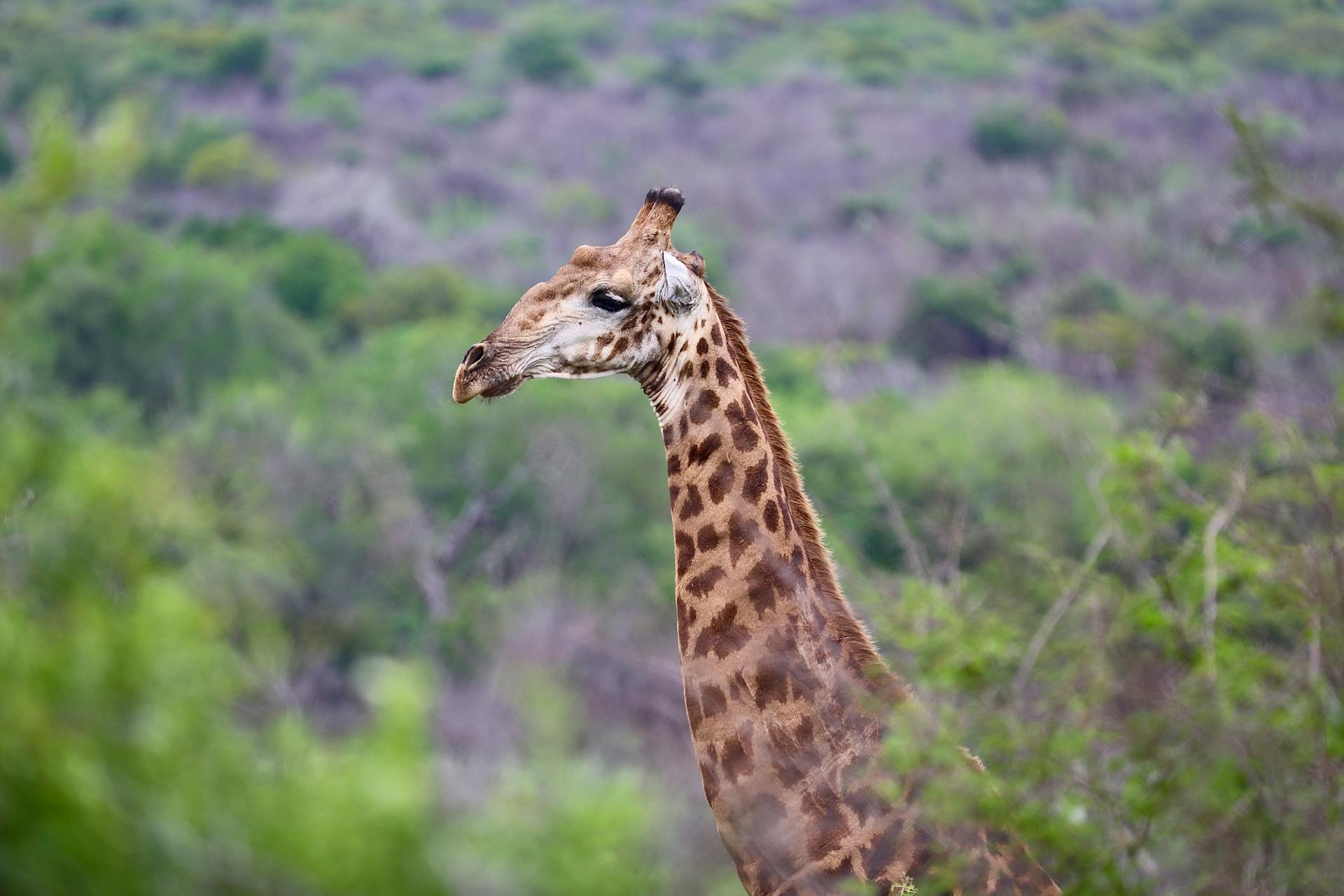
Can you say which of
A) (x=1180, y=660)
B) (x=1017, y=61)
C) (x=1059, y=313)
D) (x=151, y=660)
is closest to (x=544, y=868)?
(x=151, y=660)

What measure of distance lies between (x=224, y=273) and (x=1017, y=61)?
116ft

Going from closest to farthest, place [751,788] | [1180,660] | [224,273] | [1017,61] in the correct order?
[751,788], [1180,660], [224,273], [1017,61]

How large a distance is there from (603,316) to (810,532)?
791mm

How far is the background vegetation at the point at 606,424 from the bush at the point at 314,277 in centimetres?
12

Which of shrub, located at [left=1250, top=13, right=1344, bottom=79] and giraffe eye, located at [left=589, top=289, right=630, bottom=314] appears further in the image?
shrub, located at [left=1250, top=13, right=1344, bottom=79]

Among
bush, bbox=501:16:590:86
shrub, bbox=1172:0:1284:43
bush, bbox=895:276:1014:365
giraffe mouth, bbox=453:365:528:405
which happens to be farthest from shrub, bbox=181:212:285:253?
giraffe mouth, bbox=453:365:528:405

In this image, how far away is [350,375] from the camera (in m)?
29.1

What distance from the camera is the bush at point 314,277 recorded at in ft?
120

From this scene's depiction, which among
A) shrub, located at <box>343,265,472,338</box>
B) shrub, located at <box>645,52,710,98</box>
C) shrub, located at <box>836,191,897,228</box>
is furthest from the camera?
shrub, located at <box>645,52,710,98</box>

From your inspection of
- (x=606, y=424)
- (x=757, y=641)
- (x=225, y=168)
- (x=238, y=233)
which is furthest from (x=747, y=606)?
(x=225, y=168)

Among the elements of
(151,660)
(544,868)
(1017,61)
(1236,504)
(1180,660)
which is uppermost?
(151,660)

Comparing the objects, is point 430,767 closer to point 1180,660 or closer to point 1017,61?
point 1180,660

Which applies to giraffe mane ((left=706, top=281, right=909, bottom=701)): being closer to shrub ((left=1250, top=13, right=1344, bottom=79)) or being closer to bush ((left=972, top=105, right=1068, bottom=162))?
shrub ((left=1250, top=13, right=1344, bottom=79))

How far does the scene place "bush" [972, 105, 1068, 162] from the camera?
156 feet
